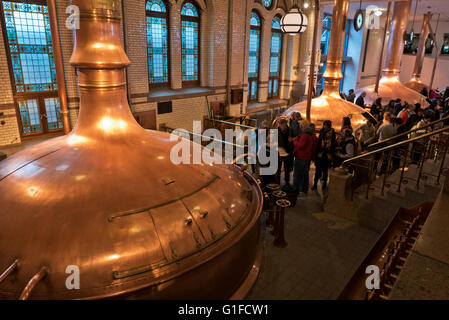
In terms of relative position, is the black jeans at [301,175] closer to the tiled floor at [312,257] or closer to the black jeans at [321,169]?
the black jeans at [321,169]

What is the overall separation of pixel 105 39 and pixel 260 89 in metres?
12.4

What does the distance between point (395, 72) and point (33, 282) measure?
1681cm

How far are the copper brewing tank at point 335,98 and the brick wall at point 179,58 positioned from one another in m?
3.33

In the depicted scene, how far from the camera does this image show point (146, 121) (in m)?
9.52

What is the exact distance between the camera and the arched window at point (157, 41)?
31.3 ft

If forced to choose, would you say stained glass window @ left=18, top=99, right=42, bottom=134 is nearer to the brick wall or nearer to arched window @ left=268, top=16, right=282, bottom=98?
the brick wall

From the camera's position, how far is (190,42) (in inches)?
427

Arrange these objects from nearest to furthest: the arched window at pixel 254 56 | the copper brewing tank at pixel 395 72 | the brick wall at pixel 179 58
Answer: the brick wall at pixel 179 58, the arched window at pixel 254 56, the copper brewing tank at pixel 395 72

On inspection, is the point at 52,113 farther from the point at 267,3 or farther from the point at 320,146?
the point at 267,3

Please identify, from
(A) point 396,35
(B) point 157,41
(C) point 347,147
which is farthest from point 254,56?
(C) point 347,147

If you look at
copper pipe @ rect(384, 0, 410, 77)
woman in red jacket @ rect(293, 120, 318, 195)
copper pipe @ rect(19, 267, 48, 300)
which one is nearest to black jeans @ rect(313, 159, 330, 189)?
woman in red jacket @ rect(293, 120, 318, 195)

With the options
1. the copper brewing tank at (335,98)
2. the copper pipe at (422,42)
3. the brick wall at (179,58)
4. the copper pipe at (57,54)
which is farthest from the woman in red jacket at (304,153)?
the copper pipe at (422,42)

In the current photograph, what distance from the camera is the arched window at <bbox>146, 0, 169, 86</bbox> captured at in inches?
376
